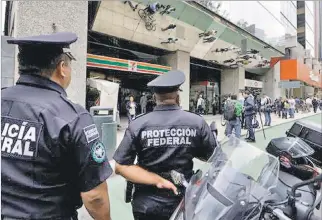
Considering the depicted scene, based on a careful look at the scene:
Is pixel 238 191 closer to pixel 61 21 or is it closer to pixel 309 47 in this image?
pixel 61 21

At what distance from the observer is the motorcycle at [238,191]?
1313mm

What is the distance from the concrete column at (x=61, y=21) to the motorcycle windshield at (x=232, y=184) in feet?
24.8

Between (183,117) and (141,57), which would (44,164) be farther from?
(141,57)

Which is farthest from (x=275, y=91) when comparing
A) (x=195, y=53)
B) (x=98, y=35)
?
(x=98, y=35)

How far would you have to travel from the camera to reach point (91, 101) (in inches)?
380

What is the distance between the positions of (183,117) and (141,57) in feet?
46.2

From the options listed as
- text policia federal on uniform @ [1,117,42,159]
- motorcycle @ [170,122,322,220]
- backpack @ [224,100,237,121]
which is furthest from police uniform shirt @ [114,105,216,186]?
backpack @ [224,100,237,121]

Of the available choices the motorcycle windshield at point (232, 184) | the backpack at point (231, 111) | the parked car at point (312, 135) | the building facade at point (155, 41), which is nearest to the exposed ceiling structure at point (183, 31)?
the building facade at point (155, 41)

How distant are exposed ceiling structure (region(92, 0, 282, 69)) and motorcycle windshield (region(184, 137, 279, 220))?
33.8 feet

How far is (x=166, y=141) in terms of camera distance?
5.84 ft

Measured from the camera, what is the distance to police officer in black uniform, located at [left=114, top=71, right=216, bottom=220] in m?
1.76

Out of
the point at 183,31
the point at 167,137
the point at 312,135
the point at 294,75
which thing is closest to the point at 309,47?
the point at 294,75

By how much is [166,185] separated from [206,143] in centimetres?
40

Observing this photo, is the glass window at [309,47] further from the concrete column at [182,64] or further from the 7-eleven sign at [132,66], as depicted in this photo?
the 7-eleven sign at [132,66]
